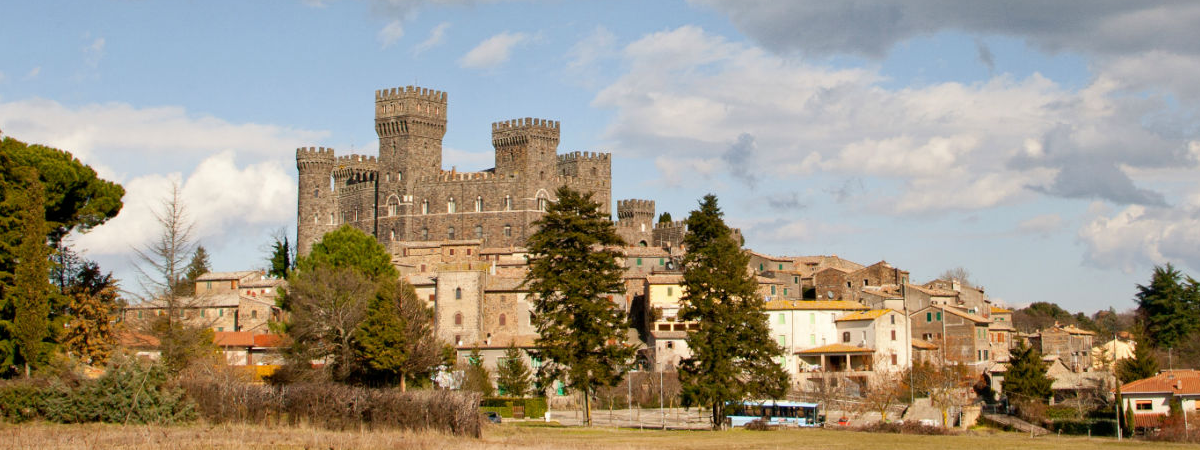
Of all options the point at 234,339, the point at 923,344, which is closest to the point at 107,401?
the point at 234,339

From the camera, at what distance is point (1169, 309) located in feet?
265

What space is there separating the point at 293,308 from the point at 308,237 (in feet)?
113

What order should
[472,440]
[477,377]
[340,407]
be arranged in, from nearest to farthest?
[472,440]
[340,407]
[477,377]

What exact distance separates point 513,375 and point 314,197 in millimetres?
45053

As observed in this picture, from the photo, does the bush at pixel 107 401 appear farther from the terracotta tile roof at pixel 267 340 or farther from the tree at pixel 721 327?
the terracotta tile roof at pixel 267 340

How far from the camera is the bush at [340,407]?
3181 cm

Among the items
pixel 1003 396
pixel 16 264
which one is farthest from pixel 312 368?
pixel 1003 396

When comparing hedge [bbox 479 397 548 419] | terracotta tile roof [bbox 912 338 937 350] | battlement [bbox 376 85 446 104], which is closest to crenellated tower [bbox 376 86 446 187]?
battlement [bbox 376 85 446 104]

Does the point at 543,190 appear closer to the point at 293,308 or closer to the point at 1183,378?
the point at 293,308

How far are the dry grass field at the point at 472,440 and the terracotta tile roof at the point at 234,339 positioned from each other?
103 feet

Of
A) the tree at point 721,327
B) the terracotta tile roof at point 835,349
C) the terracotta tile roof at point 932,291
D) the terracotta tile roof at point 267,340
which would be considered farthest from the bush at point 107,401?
the terracotta tile roof at point 932,291

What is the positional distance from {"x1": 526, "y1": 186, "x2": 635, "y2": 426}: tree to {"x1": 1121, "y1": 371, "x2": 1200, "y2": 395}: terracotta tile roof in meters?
23.7

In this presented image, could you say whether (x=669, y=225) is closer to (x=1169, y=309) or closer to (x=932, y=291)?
(x=932, y=291)

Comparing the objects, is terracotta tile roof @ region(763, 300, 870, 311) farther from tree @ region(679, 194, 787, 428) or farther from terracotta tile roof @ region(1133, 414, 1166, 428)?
tree @ region(679, 194, 787, 428)
